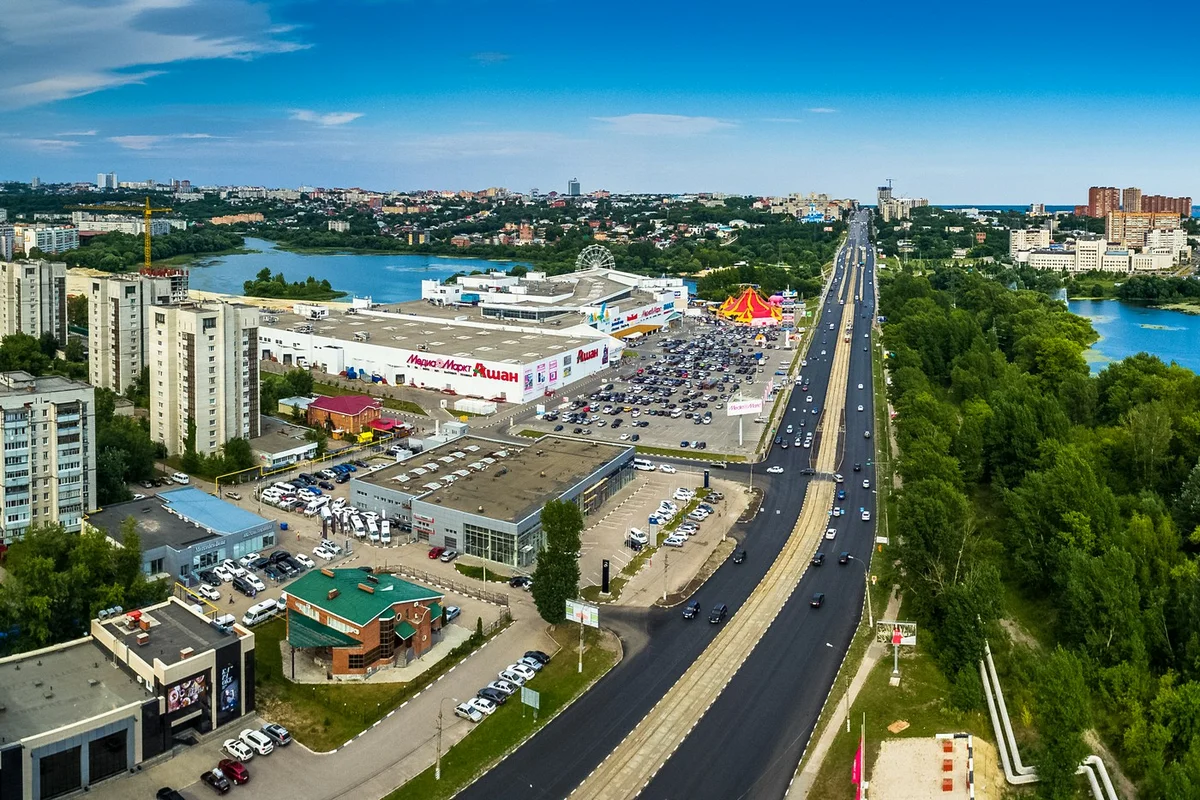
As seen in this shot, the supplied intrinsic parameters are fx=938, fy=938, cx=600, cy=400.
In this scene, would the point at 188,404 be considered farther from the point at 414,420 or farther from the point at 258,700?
the point at 258,700

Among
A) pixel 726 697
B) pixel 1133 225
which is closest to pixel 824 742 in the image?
pixel 726 697

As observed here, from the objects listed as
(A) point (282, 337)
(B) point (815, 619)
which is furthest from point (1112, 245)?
(B) point (815, 619)

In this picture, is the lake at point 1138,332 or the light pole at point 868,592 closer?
the light pole at point 868,592

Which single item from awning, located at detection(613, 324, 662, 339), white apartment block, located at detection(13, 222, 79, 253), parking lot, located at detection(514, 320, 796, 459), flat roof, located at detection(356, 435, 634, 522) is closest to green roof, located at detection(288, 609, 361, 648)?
flat roof, located at detection(356, 435, 634, 522)

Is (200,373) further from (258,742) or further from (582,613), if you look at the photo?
(582,613)

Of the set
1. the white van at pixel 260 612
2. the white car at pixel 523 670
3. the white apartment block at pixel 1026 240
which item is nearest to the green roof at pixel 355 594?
the white van at pixel 260 612

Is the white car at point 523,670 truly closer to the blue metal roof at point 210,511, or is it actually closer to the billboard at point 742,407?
the blue metal roof at point 210,511
